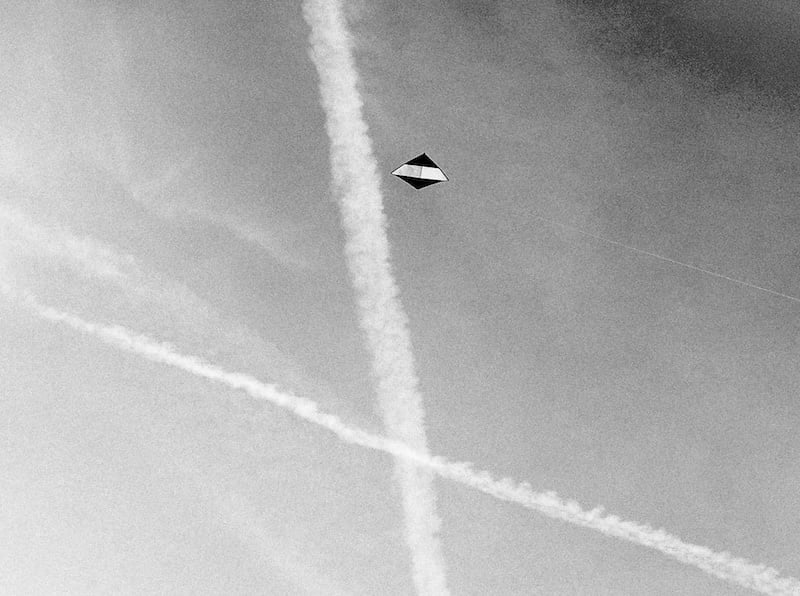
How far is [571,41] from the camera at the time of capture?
6828mm

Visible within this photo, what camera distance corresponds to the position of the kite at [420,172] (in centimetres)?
689

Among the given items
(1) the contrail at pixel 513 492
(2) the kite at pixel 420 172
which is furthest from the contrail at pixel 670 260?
(1) the contrail at pixel 513 492

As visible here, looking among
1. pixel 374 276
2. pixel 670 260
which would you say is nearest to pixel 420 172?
pixel 374 276

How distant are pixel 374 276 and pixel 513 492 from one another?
3461mm

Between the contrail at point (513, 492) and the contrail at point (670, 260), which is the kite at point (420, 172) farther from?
the contrail at point (513, 492)

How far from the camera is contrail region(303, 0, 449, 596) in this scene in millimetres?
6801

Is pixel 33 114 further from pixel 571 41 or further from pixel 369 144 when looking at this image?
pixel 571 41

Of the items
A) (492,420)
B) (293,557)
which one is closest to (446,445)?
(492,420)

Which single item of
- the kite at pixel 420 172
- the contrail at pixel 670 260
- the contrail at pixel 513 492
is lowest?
the contrail at pixel 513 492

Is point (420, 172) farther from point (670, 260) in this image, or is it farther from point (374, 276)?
point (670, 260)

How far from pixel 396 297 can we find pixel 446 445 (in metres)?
2.11

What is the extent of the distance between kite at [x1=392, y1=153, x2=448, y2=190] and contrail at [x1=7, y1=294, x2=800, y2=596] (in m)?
3.20

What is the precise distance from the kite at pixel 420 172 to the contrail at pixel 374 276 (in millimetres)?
342

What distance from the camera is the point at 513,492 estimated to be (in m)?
7.50
